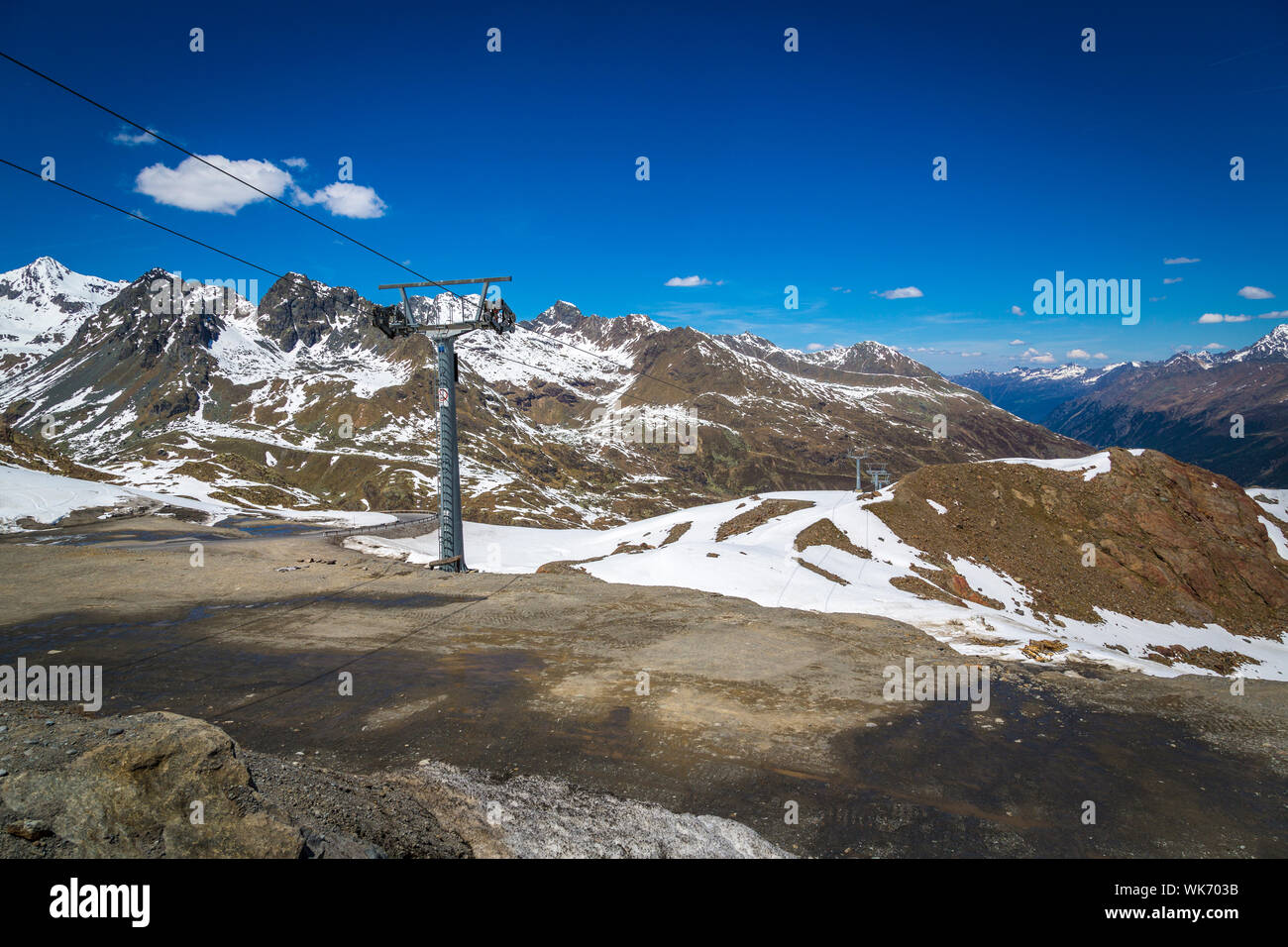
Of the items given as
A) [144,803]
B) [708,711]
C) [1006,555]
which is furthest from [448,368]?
[1006,555]

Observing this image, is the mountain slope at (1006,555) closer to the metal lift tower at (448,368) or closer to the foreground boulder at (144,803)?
the metal lift tower at (448,368)

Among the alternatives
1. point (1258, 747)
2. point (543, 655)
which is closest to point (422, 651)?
point (543, 655)

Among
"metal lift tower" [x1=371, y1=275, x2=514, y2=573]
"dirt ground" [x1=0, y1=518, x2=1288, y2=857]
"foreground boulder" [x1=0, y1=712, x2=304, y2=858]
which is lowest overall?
"dirt ground" [x1=0, y1=518, x2=1288, y2=857]

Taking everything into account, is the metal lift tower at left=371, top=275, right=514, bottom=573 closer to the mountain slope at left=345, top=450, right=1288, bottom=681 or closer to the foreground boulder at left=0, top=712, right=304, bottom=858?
the mountain slope at left=345, top=450, right=1288, bottom=681

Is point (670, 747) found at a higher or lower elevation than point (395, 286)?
lower

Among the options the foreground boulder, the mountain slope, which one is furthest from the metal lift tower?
the foreground boulder
